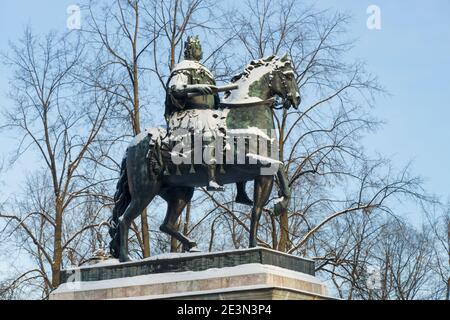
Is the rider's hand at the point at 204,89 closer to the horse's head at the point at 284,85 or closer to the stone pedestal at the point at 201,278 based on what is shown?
the horse's head at the point at 284,85

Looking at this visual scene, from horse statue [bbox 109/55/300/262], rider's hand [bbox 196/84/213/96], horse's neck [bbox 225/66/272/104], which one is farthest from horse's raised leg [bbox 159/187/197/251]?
horse's neck [bbox 225/66/272/104]

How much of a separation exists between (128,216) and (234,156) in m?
2.24

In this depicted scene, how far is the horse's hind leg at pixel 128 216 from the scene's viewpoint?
1628 centimetres

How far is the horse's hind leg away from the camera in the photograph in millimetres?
16281

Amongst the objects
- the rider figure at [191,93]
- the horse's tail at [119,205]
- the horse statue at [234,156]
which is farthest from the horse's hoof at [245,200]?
the horse's tail at [119,205]

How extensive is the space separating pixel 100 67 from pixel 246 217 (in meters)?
5.39

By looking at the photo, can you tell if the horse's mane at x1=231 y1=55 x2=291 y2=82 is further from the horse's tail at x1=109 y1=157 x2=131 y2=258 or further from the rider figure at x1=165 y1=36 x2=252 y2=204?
the horse's tail at x1=109 y1=157 x2=131 y2=258

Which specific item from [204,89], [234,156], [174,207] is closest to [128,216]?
[174,207]

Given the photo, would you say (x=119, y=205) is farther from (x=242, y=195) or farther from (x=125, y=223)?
(x=242, y=195)

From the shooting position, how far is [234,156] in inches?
606

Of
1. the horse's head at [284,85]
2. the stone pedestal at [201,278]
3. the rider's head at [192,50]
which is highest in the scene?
the rider's head at [192,50]

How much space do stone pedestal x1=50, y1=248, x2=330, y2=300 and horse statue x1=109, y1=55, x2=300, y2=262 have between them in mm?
582
